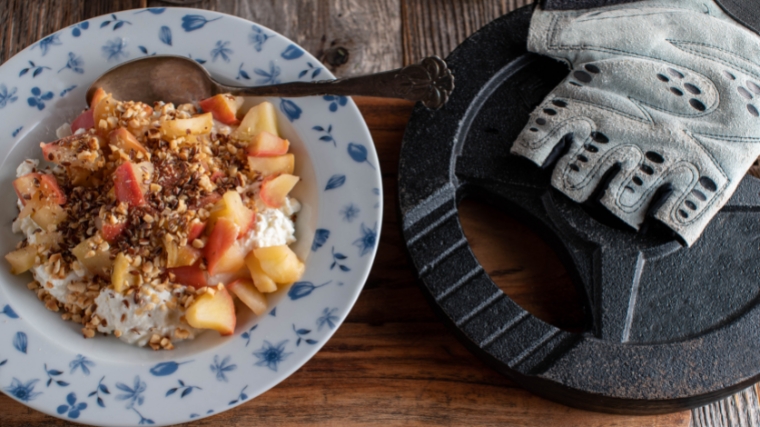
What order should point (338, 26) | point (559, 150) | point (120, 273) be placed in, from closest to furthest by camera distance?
point (120, 273) → point (559, 150) → point (338, 26)

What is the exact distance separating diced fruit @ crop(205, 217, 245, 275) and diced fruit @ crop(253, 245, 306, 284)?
5cm

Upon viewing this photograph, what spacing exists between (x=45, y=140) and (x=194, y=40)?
1.11 feet

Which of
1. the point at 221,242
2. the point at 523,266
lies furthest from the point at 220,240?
the point at 523,266

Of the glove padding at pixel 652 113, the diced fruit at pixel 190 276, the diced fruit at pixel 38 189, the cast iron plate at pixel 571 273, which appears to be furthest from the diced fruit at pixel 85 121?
the glove padding at pixel 652 113

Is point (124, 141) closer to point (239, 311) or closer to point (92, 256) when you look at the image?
point (92, 256)

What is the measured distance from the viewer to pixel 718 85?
1.13 metres

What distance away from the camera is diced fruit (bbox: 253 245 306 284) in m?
0.94

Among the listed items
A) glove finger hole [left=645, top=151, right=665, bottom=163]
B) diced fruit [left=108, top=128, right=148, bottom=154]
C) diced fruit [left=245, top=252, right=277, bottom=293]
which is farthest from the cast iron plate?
diced fruit [left=108, top=128, right=148, bottom=154]

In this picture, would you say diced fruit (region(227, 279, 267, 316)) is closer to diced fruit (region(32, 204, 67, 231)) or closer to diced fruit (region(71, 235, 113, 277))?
diced fruit (region(71, 235, 113, 277))

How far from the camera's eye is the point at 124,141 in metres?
0.97

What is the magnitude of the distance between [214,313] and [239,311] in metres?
0.07

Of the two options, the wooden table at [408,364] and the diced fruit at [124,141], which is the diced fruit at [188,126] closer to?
the diced fruit at [124,141]

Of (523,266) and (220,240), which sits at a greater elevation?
(220,240)

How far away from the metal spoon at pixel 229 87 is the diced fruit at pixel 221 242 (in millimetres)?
269
